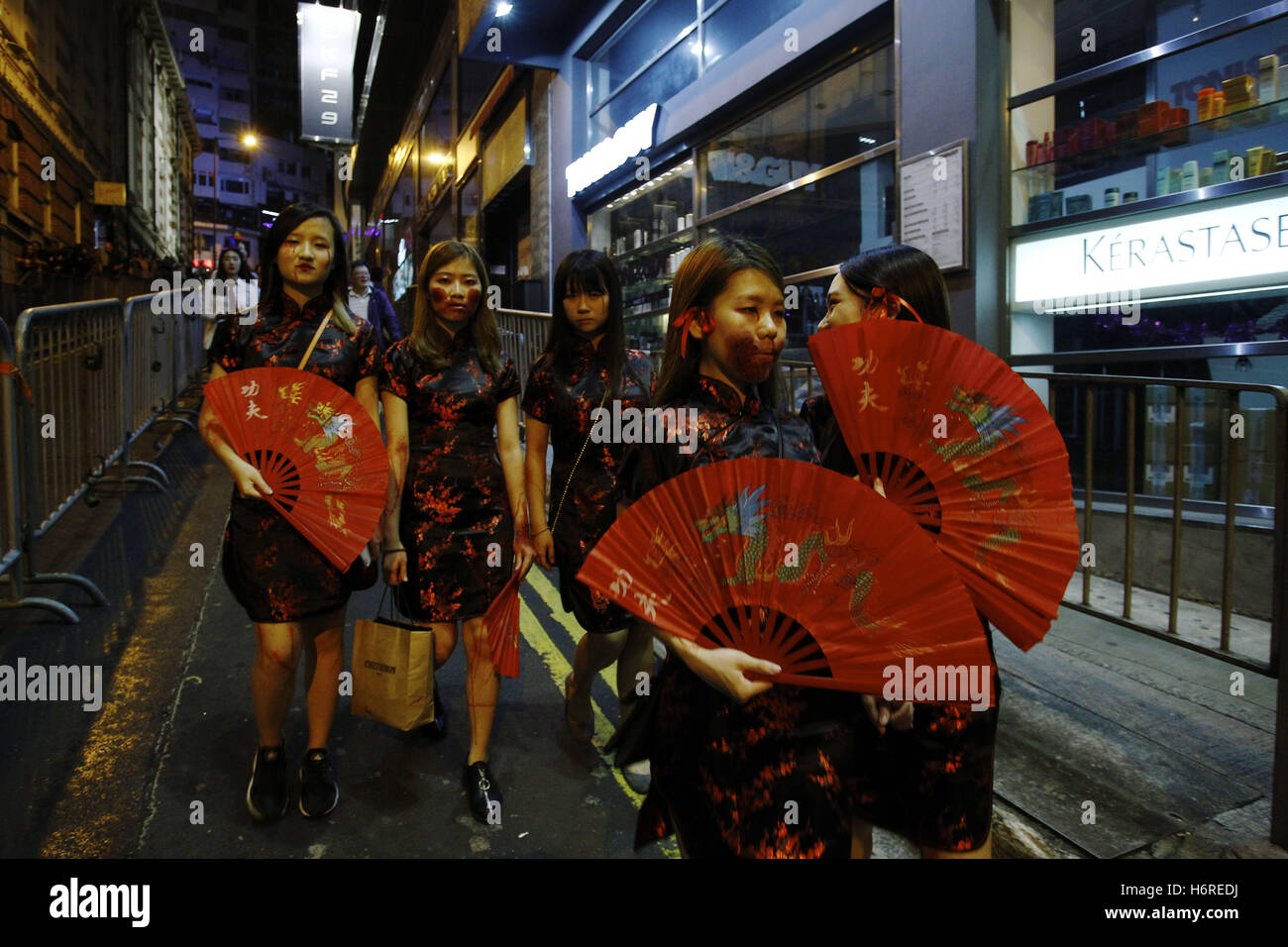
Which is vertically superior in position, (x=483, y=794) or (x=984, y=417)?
(x=984, y=417)

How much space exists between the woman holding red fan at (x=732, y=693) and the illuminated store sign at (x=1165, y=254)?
4.54 m

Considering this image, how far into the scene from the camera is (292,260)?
281cm

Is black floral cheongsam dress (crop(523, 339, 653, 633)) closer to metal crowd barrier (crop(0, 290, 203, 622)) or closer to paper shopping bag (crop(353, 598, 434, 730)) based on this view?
paper shopping bag (crop(353, 598, 434, 730))

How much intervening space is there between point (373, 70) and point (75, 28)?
322 inches

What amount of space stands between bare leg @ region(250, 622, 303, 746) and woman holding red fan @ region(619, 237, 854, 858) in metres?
1.67

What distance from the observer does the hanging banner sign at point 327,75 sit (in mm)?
15508

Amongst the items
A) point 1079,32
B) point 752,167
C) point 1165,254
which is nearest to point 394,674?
point 1165,254

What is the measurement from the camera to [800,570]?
1.34 m

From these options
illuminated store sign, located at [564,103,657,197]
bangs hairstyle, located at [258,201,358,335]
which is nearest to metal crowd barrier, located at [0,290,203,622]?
bangs hairstyle, located at [258,201,358,335]

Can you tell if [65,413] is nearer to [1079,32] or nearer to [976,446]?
[976,446]

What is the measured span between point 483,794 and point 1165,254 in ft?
17.4

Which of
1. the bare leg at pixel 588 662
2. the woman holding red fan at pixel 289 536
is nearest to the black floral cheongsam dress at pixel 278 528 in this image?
the woman holding red fan at pixel 289 536

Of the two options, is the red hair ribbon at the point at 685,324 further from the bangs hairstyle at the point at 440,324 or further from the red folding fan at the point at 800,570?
the bangs hairstyle at the point at 440,324
